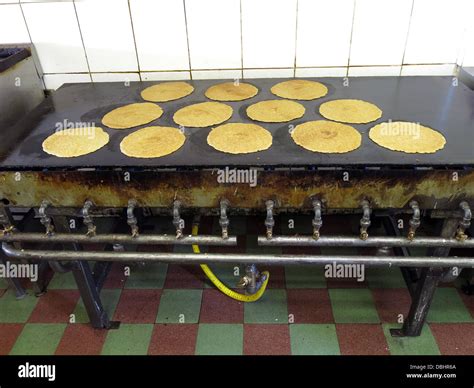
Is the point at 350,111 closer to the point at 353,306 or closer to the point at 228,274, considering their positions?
the point at 353,306

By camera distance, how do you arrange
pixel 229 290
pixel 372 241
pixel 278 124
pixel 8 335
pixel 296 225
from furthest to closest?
pixel 296 225 < pixel 229 290 < pixel 8 335 < pixel 278 124 < pixel 372 241

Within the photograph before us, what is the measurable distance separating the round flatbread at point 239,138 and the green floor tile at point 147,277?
1.18 metres

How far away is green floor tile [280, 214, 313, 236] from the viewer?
2734mm

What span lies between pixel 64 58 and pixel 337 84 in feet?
5.83

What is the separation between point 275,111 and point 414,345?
144cm

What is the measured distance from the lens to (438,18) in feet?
6.89

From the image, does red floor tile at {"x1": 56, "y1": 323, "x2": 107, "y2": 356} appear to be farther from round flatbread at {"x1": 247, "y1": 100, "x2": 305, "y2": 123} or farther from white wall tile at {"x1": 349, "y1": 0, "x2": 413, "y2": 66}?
white wall tile at {"x1": 349, "y1": 0, "x2": 413, "y2": 66}

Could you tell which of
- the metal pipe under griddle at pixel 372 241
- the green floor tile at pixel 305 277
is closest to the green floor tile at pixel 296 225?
the green floor tile at pixel 305 277

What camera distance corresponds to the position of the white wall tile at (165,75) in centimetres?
235

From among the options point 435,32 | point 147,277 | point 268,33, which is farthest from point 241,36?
point 147,277

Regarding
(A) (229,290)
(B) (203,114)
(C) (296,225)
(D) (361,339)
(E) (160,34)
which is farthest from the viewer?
(C) (296,225)

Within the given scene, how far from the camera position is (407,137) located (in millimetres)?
1527

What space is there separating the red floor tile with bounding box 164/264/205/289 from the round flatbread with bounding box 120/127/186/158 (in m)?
1.09

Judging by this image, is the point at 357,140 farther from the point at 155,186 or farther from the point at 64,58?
the point at 64,58
